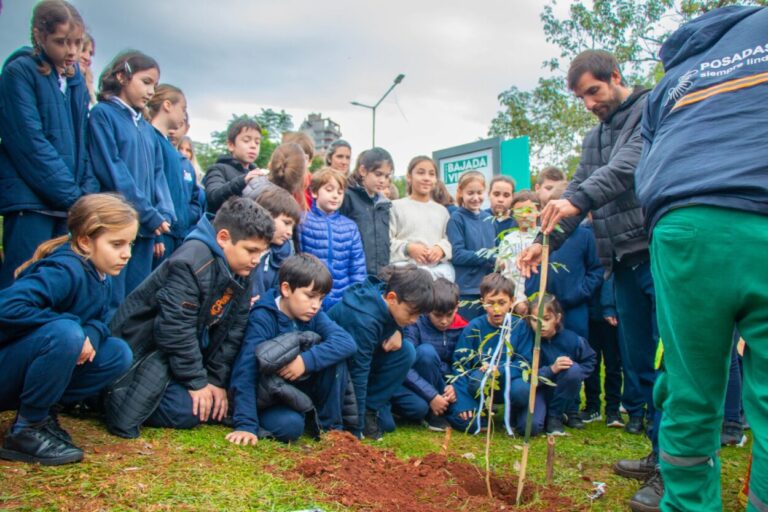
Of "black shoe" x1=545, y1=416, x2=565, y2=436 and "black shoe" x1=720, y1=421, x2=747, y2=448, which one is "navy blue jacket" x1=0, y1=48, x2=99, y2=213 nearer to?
"black shoe" x1=545, y1=416, x2=565, y2=436

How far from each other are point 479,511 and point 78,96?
377cm

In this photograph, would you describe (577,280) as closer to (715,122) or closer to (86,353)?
(715,122)

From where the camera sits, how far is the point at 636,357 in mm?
3824

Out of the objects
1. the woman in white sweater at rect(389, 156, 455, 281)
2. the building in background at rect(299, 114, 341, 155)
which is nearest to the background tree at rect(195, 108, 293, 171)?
the building in background at rect(299, 114, 341, 155)

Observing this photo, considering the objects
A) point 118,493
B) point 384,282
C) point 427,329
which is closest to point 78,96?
point 384,282

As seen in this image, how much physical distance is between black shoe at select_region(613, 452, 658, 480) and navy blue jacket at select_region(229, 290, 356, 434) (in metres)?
1.86

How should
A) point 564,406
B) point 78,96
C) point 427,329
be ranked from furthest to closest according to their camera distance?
point 427,329
point 564,406
point 78,96

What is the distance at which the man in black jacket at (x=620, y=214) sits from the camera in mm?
3438

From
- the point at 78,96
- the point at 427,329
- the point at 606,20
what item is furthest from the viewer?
the point at 606,20

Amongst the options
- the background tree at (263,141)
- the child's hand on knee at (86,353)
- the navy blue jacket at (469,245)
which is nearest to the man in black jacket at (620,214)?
the navy blue jacket at (469,245)

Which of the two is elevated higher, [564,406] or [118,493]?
[118,493]

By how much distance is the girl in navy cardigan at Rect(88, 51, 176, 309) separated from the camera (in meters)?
4.27

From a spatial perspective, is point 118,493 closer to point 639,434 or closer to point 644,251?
point 644,251

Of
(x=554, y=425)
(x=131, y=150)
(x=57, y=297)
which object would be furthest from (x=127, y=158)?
(x=554, y=425)
